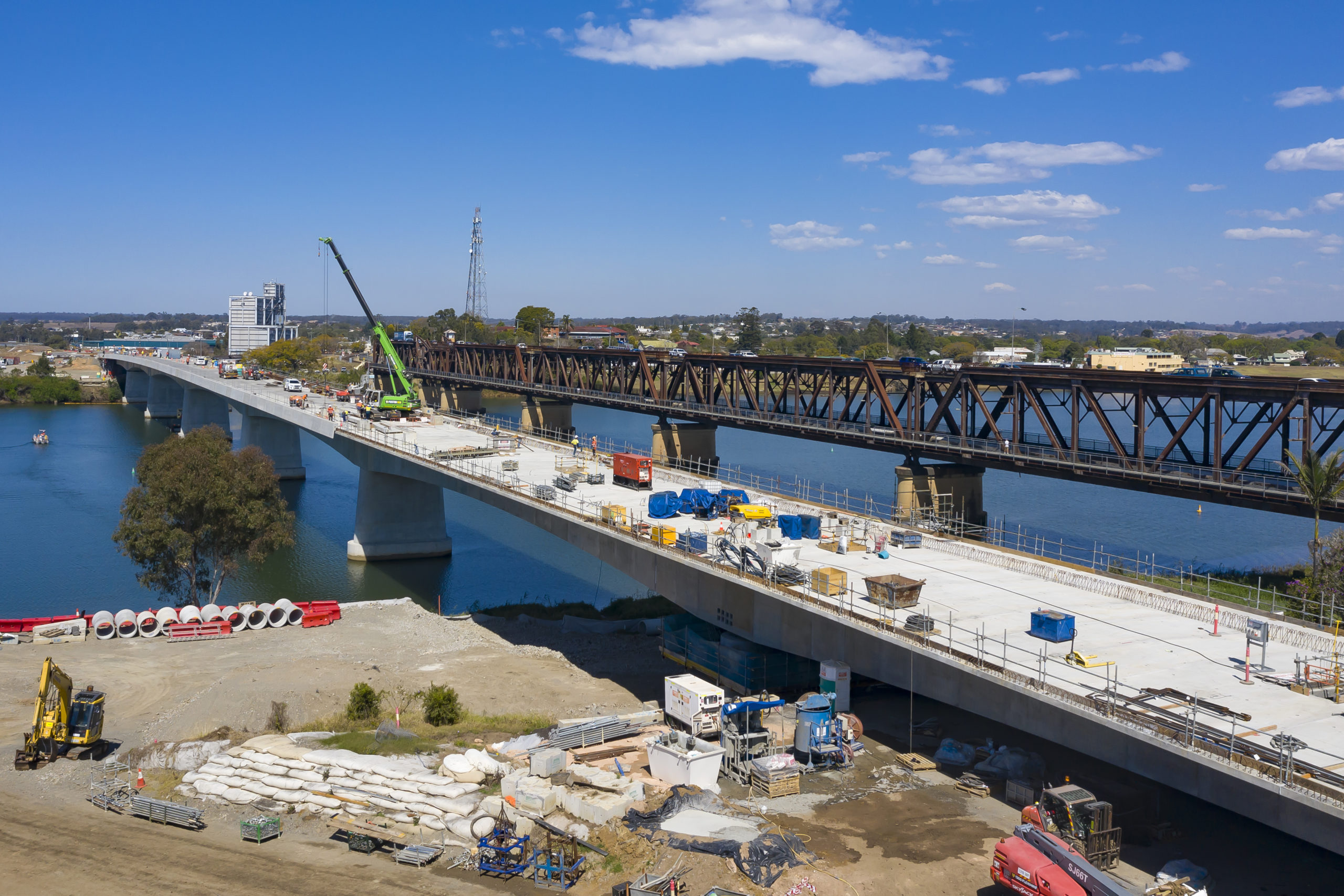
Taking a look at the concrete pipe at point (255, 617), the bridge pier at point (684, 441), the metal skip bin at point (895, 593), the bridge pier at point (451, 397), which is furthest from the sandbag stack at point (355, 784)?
the bridge pier at point (451, 397)

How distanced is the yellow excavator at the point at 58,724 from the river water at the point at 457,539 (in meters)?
27.0

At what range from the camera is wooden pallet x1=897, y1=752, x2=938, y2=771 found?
93.0ft

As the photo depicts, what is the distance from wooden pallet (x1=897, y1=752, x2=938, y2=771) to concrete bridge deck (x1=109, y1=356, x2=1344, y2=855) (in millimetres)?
2087

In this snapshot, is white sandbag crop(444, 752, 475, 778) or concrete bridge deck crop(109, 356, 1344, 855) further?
white sandbag crop(444, 752, 475, 778)

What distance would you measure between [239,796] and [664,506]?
23367 millimetres

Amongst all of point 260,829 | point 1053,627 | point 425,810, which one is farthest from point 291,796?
point 1053,627

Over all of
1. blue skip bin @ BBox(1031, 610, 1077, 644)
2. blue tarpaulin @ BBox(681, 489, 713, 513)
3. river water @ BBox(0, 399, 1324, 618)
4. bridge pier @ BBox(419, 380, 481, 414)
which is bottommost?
river water @ BBox(0, 399, 1324, 618)

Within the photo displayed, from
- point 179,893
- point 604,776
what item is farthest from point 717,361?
point 179,893

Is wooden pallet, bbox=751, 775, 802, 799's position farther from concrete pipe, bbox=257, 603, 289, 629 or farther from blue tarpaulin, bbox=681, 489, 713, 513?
concrete pipe, bbox=257, 603, 289, 629

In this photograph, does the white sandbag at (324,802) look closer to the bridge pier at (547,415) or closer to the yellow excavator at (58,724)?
the yellow excavator at (58,724)

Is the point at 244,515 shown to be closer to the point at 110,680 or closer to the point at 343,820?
the point at 110,680

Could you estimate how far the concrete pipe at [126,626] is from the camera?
152ft

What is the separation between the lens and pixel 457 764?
93.6 ft

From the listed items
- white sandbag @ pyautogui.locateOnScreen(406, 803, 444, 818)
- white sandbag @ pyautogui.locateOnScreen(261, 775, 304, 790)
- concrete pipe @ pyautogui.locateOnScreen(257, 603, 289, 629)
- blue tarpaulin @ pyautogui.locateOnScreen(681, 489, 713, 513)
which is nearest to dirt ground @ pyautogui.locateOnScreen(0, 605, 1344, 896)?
white sandbag @ pyautogui.locateOnScreen(261, 775, 304, 790)
